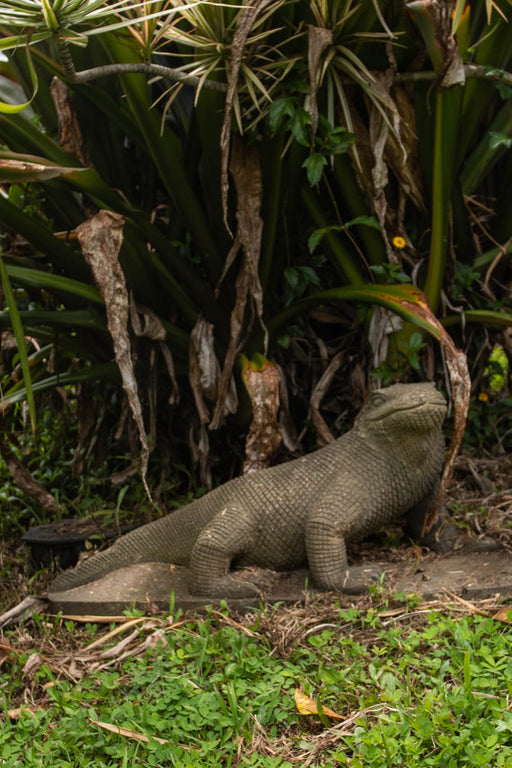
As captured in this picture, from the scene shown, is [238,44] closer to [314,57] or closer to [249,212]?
[314,57]

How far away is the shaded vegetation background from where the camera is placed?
108 inches

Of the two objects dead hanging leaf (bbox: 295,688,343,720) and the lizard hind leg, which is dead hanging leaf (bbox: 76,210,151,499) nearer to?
the lizard hind leg

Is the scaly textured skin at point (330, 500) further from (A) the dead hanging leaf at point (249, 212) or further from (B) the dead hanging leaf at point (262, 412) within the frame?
(A) the dead hanging leaf at point (249, 212)

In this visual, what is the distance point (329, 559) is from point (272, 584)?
24cm

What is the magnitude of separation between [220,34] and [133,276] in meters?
0.98

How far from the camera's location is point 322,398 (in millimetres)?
3471

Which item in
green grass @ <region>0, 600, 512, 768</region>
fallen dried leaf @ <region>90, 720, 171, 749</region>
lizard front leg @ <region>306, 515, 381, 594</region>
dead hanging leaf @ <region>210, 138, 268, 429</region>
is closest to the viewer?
green grass @ <region>0, 600, 512, 768</region>

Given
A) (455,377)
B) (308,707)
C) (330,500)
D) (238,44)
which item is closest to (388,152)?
(238,44)

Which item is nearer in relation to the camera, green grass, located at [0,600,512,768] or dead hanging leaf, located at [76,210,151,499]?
green grass, located at [0,600,512,768]

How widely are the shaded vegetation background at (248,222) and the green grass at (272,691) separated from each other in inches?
30.4

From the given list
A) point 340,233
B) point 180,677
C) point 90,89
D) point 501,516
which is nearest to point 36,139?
point 90,89

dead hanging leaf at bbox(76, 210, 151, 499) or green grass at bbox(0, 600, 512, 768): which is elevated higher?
dead hanging leaf at bbox(76, 210, 151, 499)

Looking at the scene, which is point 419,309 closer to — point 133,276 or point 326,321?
point 326,321

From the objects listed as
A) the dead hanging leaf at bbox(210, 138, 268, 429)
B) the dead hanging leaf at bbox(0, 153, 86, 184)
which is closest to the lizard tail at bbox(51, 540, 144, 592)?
the dead hanging leaf at bbox(210, 138, 268, 429)
